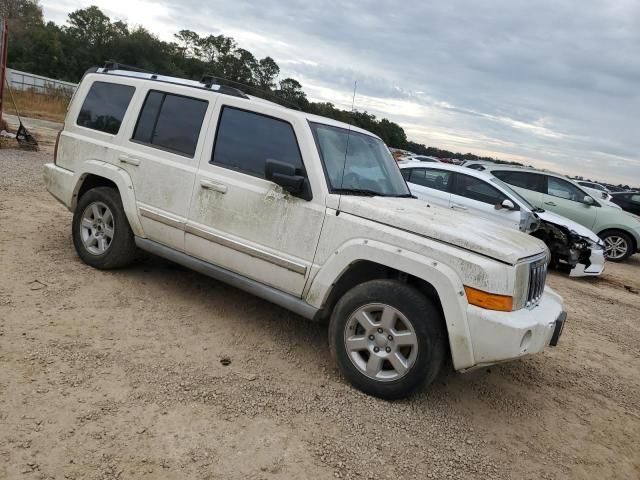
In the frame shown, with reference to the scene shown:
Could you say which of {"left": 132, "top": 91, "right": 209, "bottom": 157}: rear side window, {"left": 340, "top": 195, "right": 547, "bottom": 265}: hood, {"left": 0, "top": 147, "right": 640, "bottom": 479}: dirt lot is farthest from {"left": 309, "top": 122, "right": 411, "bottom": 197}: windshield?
{"left": 0, "top": 147, "right": 640, "bottom": 479}: dirt lot

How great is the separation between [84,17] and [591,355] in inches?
3536

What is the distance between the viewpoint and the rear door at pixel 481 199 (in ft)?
28.3

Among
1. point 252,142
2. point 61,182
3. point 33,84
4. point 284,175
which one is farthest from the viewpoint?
point 33,84

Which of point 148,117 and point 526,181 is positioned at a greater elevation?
point 526,181

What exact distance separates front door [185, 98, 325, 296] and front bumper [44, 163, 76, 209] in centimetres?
169

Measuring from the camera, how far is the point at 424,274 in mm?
3336

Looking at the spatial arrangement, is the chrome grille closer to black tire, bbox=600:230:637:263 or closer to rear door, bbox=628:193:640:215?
black tire, bbox=600:230:637:263

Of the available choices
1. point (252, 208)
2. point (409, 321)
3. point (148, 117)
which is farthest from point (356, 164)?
point (148, 117)

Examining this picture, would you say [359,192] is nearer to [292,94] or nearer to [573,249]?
[292,94]

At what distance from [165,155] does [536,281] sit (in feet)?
10.7

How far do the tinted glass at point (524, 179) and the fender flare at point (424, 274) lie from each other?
905 centimetres

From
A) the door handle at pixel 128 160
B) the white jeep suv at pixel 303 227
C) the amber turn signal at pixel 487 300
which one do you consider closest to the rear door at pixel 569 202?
the white jeep suv at pixel 303 227

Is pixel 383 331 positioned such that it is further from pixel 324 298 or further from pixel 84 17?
pixel 84 17

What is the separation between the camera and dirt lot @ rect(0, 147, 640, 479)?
8.93 ft
